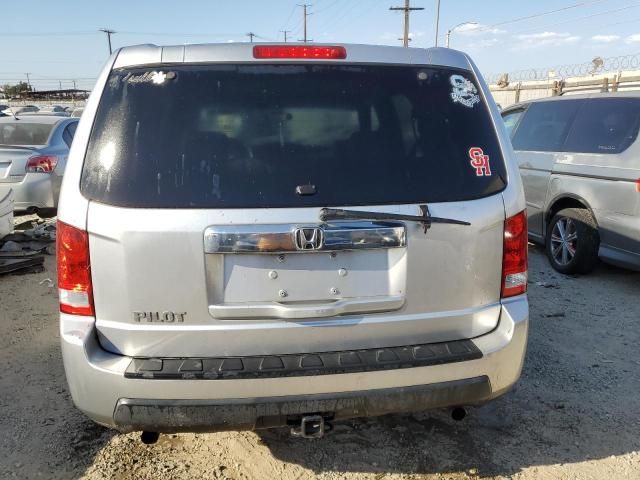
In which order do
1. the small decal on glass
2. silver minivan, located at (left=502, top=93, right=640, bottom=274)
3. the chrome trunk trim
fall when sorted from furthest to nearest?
1. silver minivan, located at (left=502, top=93, right=640, bottom=274)
2. the small decal on glass
3. the chrome trunk trim

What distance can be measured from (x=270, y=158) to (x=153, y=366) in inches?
38.4

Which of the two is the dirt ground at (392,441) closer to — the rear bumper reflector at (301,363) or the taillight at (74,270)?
the rear bumper reflector at (301,363)

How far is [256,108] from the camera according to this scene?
235cm

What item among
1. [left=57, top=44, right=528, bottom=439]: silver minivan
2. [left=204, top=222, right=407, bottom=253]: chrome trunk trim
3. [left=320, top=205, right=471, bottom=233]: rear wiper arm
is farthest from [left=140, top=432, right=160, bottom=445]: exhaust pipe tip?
[left=320, top=205, right=471, bottom=233]: rear wiper arm

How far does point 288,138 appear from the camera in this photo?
7.67 ft

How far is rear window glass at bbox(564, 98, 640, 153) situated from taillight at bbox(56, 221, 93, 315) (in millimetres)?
5181

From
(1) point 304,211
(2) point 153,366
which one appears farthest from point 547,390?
(2) point 153,366

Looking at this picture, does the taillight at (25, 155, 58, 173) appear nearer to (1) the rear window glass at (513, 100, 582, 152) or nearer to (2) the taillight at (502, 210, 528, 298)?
(1) the rear window glass at (513, 100, 582, 152)

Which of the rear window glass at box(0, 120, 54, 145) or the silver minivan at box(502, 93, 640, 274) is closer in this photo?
the silver minivan at box(502, 93, 640, 274)

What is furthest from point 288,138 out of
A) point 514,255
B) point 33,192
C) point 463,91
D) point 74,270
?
point 33,192

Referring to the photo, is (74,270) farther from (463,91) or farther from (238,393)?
(463,91)

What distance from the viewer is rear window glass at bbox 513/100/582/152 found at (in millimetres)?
6352

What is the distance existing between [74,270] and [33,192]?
19.6ft

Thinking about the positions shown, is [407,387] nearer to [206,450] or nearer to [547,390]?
[206,450]
